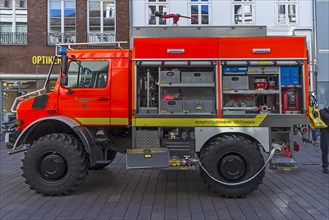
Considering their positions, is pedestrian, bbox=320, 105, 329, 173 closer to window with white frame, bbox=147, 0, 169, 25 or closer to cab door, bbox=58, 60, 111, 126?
cab door, bbox=58, 60, 111, 126

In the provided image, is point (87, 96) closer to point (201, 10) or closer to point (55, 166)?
point (55, 166)

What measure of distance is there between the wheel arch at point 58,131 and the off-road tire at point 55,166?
191 mm

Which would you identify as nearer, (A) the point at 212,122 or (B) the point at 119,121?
(A) the point at 212,122

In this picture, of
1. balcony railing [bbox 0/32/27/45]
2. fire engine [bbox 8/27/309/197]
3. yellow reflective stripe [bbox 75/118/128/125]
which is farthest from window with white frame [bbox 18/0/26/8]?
yellow reflective stripe [bbox 75/118/128/125]

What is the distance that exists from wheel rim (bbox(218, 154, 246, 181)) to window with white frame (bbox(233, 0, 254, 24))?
14.1 metres

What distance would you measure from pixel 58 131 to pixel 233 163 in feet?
11.1

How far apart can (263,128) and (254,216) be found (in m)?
1.66

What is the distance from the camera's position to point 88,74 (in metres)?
7.20

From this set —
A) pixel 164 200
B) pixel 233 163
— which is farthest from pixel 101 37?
pixel 233 163

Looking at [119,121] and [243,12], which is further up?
[243,12]

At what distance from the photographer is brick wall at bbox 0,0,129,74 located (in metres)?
19.3

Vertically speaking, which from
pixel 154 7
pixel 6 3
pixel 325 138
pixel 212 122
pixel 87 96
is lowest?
pixel 325 138

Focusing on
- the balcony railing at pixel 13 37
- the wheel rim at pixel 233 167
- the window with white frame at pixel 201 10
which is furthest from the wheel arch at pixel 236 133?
the balcony railing at pixel 13 37

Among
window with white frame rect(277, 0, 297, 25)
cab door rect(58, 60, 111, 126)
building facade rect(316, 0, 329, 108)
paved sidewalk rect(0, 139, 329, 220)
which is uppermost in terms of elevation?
window with white frame rect(277, 0, 297, 25)
